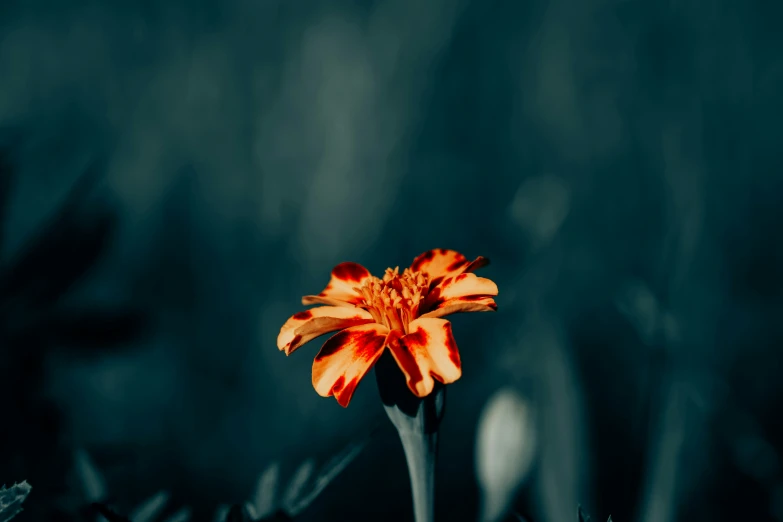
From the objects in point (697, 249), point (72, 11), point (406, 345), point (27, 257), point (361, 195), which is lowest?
point (697, 249)

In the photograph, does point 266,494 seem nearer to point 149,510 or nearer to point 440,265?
point 149,510

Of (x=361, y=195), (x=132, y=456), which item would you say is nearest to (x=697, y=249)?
(x=361, y=195)

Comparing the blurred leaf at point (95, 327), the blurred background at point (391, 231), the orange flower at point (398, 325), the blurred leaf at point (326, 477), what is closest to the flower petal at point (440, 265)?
the orange flower at point (398, 325)

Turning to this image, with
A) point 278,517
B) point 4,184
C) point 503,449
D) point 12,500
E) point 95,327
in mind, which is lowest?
point 503,449

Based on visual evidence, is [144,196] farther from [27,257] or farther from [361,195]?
[361,195]

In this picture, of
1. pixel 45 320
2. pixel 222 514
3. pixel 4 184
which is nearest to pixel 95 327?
pixel 45 320

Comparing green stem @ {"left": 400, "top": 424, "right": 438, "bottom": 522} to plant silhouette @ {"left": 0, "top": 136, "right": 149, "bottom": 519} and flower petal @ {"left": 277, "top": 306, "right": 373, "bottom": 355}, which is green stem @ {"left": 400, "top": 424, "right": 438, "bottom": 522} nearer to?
flower petal @ {"left": 277, "top": 306, "right": 373, "bottom": 355}

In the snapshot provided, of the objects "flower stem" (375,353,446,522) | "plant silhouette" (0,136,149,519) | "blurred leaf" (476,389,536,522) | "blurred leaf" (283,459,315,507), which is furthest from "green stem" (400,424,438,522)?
"plant silhouette" (0,136,149,519)
